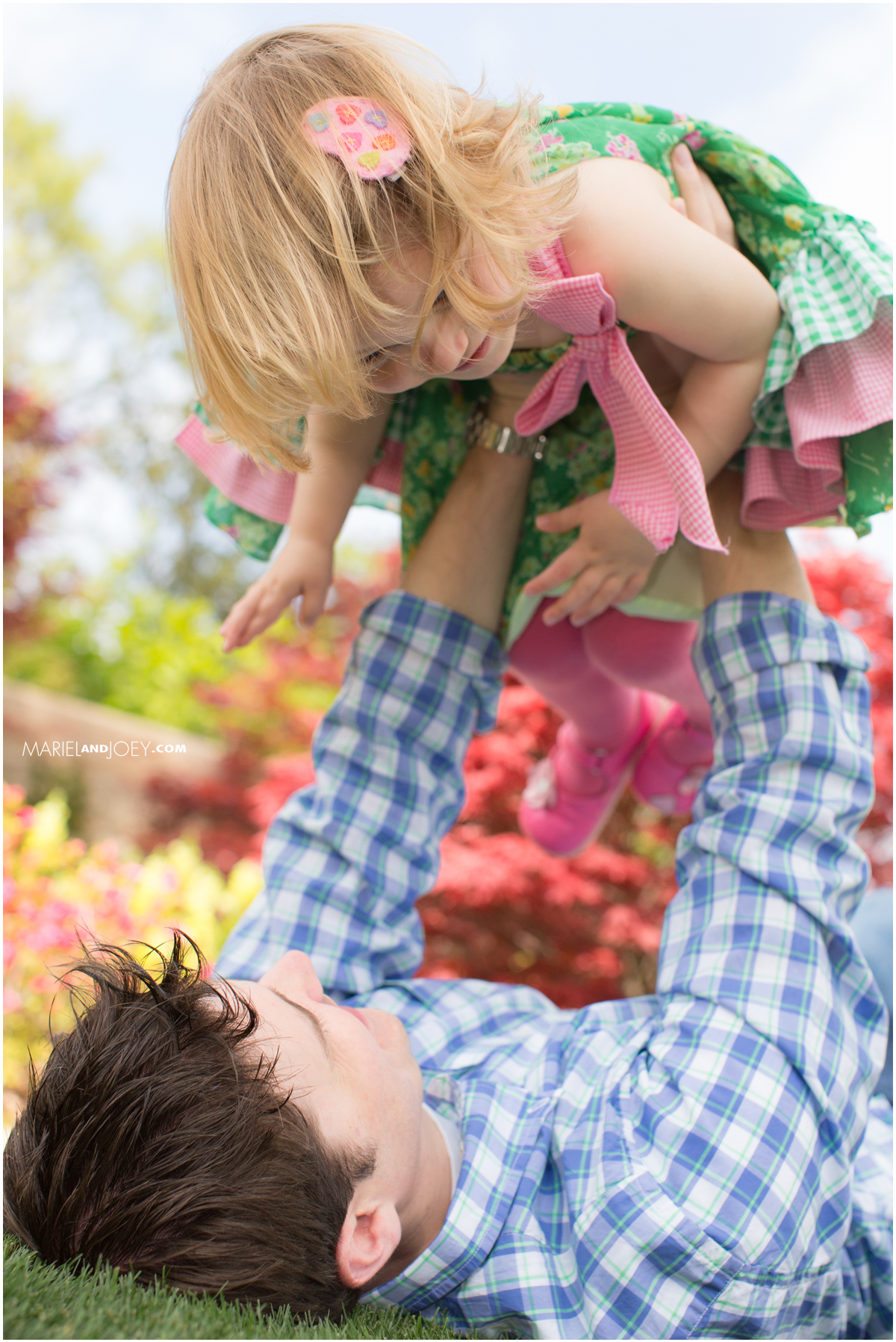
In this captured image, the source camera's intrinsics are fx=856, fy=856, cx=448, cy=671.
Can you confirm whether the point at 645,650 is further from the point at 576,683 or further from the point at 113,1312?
the point at 113,1312

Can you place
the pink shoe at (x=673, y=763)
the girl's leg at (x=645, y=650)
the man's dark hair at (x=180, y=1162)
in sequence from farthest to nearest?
the pink shoe at (x=673, y=763) < the girl's leg at (x=645, y=650) < the man's dark hair at (x=180, y=1162)

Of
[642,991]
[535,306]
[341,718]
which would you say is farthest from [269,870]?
[642,991]

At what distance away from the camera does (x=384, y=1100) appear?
1073 millimetres

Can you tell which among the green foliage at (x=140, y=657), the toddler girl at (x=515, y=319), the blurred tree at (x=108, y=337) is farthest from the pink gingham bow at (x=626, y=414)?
the blurred tree at (x=108, y=337)

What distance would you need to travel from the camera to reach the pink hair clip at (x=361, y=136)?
3.04 feet

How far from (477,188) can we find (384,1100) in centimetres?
109

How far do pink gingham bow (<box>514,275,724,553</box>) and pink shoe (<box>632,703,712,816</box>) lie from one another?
852 millimetres

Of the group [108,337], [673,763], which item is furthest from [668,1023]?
[108,337]

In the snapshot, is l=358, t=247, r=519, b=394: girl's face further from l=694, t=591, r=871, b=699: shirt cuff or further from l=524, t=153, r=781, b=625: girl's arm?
l=694, t=591, r=871, b=699: shirt cuff

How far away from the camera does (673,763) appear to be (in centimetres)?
201

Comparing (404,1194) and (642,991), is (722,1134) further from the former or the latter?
(642,991)

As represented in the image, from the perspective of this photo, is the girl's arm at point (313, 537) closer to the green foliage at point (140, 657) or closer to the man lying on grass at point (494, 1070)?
the man lying on grass at point (494, 1070)

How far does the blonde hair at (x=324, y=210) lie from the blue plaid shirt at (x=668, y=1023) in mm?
643

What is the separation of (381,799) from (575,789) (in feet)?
2.47
